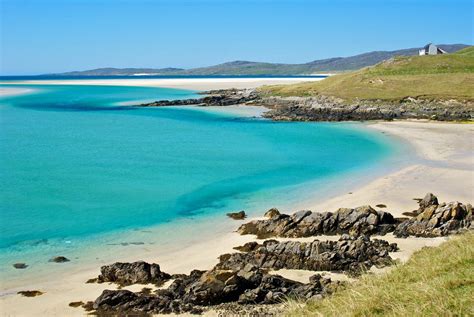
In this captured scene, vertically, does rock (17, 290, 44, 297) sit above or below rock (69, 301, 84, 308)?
above

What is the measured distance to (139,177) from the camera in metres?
24.6

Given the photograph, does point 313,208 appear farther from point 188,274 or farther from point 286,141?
point 286,141

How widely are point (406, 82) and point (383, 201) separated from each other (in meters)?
45.5

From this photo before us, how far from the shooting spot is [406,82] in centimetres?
5997

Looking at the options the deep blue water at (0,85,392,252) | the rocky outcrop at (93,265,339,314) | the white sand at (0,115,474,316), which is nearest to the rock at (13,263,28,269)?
the white sand at (0,115,474,316)

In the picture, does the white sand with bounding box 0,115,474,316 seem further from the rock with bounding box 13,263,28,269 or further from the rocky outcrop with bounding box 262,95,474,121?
the rocky outcrop with bounding box 262,95,474,121

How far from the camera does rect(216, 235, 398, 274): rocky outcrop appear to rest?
1173cm

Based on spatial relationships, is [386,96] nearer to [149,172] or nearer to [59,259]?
Result: [149,172]

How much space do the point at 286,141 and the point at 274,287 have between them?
27235 millimetres

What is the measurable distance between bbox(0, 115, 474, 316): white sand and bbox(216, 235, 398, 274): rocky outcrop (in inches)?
15.5

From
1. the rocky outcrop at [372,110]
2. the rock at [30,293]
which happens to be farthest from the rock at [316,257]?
the rocky outcrop at [372,110]

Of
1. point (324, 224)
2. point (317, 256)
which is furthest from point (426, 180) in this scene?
point (317, 256)

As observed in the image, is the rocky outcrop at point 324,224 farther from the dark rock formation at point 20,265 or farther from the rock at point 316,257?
the dark rock formation at point 20,265

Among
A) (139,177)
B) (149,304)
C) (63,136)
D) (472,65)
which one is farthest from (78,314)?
(472,65)
